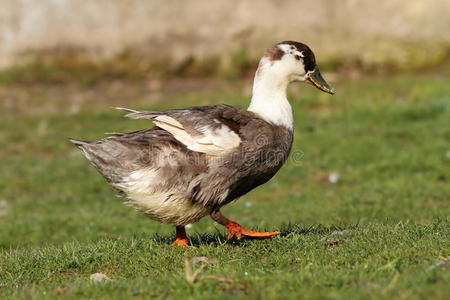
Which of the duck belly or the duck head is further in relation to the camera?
the duck head

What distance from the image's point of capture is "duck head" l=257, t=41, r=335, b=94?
772 cm

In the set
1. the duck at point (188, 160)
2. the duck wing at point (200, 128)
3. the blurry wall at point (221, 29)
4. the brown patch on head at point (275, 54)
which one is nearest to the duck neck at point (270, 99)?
the brown patch on head at point (275, 54)

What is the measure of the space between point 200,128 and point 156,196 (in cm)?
79

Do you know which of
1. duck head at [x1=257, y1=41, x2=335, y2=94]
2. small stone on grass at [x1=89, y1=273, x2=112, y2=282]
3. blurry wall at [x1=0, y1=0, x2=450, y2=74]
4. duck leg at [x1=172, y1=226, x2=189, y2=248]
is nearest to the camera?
small stone on grass at [x1=89, y1=273, x2=112, y2=282]

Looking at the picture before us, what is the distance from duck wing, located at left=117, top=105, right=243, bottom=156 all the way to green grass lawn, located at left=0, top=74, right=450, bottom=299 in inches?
39.5

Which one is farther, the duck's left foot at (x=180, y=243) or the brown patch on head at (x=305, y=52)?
the brown patch on head at (x=305, y=52)

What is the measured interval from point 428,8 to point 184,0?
7.63m

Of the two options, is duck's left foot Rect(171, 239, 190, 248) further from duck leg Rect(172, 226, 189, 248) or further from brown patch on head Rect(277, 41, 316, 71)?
brown patch on head Rect(277, 41, 316, 71)

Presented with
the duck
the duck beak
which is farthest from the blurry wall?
the duck

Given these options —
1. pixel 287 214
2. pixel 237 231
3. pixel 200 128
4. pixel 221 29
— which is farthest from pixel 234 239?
pixel 221 29

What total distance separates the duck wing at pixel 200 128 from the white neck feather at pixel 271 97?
0.48m

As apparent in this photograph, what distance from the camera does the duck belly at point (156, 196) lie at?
690 centimetres

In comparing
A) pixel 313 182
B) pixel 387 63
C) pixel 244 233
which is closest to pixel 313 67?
pixel 244 233

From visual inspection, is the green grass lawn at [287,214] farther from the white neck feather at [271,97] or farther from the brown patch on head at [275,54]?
the brown patch on head at [275,54]
